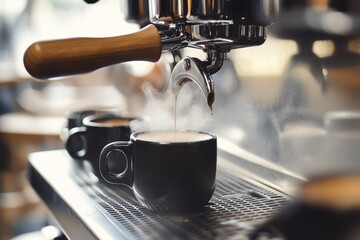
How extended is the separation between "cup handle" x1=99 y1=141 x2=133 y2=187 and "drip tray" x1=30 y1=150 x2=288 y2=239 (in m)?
0.03

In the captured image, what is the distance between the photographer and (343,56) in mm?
544

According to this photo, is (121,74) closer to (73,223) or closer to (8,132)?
(8,132)

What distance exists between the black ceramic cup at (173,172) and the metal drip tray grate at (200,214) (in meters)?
0.02

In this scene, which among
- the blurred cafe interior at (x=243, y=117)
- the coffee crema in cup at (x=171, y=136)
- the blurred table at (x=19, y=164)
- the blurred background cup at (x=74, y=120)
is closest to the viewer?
the blurred cafe interior at (x=243, y=117)

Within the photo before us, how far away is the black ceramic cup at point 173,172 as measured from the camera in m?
0.54

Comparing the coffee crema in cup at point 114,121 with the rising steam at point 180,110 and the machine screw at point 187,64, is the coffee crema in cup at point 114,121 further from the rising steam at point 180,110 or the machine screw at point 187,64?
→ the machine screw at point 187,64

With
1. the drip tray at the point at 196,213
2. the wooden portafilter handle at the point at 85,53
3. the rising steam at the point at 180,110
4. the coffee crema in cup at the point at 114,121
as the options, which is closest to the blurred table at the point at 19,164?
the rising steam at the point at 180,110

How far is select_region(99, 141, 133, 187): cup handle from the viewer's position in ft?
1.95

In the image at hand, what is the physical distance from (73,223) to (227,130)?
11.3 inches

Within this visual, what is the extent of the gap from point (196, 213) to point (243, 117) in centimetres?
23

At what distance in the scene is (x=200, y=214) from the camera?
55 cm

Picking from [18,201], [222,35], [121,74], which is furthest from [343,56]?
[18,201]

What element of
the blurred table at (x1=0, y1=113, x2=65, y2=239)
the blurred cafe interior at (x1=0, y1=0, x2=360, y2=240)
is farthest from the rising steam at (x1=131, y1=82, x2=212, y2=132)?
the blurred table at (x1=0, y1=113, x2=65, y2=239)

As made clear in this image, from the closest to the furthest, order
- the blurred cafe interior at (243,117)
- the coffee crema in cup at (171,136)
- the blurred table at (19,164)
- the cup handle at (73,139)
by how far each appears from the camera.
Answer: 1. the blurred cafe interior at (243,117)
2. the coffee crema in cup at (171,136)
3. the cup handle at (73,139)
4. the blurred table at (19,164)
